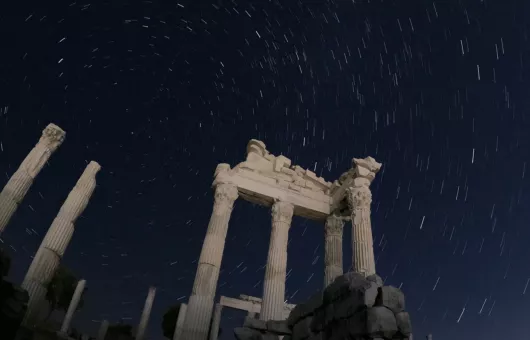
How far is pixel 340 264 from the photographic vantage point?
63.1 feet

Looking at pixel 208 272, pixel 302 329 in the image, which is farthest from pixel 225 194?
pixel 302 329

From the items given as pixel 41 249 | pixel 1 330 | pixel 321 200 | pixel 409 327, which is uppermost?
pixel 321 200

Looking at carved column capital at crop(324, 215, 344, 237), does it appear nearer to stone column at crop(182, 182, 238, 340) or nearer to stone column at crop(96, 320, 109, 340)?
stone column at crop(182, 182, 238, 340)

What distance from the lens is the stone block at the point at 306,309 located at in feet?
26.6

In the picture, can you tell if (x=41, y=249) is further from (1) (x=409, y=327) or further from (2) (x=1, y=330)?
(1) (x=409, y=327)

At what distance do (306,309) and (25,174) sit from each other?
17.7m

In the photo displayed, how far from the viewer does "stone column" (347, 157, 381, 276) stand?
52.0 feet

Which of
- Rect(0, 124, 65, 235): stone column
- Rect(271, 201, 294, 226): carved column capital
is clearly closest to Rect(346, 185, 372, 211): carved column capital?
Rect(271, 201, 294, 226): carved column capital

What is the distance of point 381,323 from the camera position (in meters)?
5.96

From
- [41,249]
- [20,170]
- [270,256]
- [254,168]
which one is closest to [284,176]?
[254,168]

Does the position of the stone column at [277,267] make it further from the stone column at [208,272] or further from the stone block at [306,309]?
the stone block at [306,309]

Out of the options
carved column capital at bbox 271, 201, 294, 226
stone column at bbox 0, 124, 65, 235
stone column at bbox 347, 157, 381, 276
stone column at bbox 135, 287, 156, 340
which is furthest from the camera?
carved column capital at bbox 271, 201, 294, 226

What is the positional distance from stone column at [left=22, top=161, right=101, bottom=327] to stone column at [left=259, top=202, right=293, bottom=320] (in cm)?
986

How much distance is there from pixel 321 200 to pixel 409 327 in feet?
47.3
